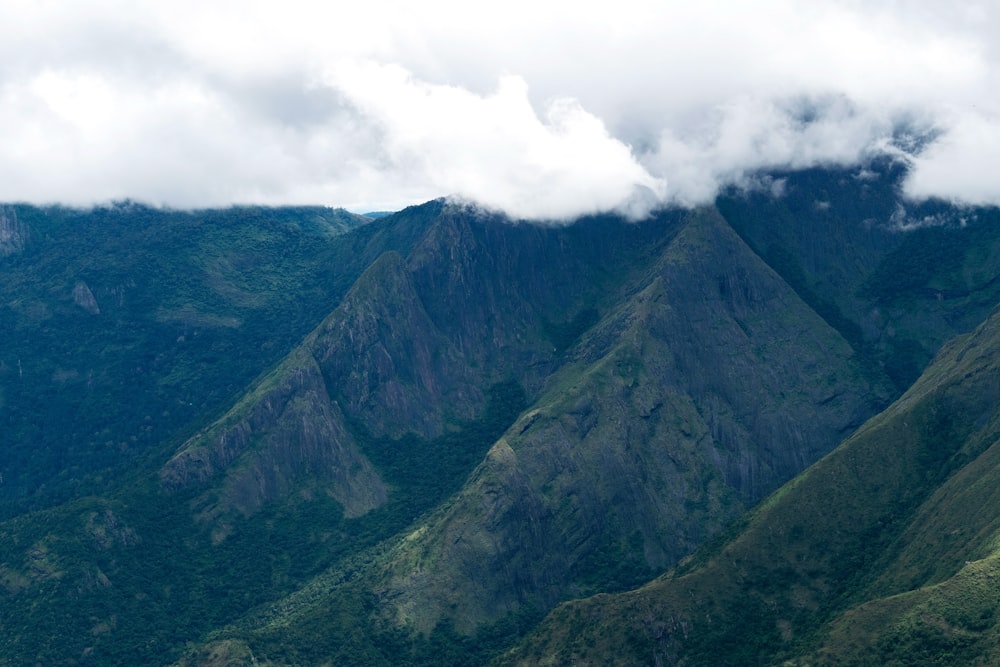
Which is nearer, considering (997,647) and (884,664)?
(997,647)

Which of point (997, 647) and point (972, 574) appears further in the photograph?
point (972, 574)
